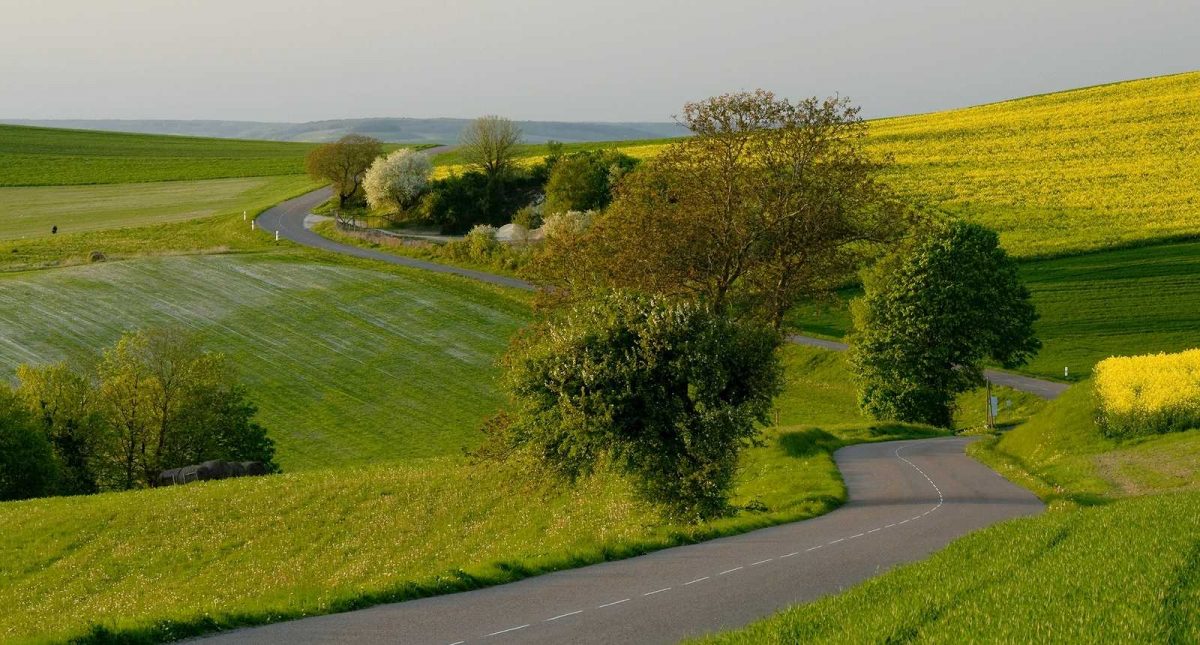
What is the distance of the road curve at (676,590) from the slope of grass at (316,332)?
35537 mm

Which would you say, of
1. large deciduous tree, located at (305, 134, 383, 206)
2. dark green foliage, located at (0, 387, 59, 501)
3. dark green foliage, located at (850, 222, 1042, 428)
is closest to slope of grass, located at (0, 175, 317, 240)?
large deciduous tree, located at (305, 134, 383, 206)

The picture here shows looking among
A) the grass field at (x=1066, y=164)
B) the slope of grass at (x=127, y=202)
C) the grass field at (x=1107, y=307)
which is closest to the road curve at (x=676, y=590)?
the grass field at (x=1107, y=307)

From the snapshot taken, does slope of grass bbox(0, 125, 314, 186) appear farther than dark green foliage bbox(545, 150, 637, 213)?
Yes

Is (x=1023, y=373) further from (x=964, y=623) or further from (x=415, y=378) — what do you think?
(x=964, y=623)

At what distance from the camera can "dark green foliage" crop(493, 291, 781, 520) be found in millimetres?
29609

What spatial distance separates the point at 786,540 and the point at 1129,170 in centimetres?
8949

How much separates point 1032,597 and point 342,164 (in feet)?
424

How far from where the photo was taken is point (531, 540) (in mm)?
32000

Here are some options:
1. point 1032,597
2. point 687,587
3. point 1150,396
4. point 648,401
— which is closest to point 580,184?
point 1150,396

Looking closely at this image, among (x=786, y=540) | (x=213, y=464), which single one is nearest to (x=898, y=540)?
(x=786, y=540)

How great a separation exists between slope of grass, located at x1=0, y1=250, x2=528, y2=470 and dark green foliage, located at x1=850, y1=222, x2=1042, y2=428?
22.9 meters

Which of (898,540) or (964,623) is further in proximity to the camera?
(898,540)

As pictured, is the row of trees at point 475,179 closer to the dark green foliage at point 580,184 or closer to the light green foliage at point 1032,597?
the dark green foliage at point 580,184

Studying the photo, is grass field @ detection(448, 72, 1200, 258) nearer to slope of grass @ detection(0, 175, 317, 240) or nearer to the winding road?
the winding road
